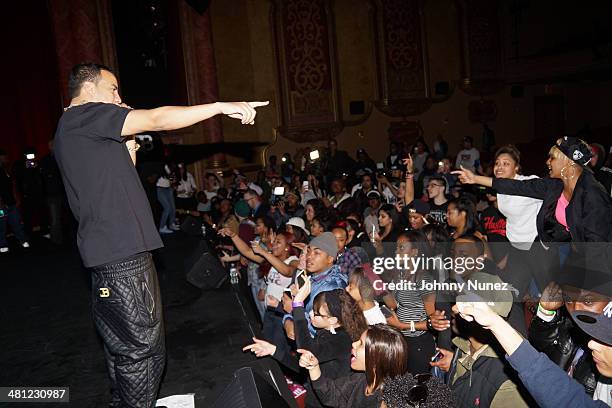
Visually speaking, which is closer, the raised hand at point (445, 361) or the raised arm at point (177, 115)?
the raised arm at point (177, 115)

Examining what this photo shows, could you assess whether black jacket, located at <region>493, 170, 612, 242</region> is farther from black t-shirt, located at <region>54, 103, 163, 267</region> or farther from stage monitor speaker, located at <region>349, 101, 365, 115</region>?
stage monitor speaker, located at <region>349, 101, 365, 115</region>

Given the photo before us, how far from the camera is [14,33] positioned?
9.89m

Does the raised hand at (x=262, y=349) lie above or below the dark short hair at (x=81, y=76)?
below

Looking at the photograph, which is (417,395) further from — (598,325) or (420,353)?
(420,353)

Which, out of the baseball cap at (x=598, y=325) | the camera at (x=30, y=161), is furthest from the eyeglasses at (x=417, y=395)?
the camera at (x=30, y=161)

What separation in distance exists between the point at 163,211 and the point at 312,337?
7059 mm

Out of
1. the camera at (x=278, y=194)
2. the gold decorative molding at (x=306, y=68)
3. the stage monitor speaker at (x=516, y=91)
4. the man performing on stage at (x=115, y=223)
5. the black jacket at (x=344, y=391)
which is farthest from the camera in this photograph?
the stage monitor speaker at (x=516, y=91)

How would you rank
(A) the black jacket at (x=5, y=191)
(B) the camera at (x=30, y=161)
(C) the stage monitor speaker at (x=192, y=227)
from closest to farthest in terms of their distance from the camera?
1. (A) the black jacket at (x=5, y=191)
2. (C) the stage monitor speaker at (x=192, y=227)
3. (B) the camera at (x=30, y=161)

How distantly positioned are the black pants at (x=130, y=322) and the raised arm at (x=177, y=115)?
2.22ft

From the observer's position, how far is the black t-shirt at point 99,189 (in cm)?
210

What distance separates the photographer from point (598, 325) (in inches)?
73.5

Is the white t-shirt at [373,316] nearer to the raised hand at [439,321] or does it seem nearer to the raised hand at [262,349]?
the raised hand at [439,321]

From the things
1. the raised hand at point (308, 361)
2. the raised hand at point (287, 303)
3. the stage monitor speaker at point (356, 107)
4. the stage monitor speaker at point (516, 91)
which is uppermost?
the stage monitor speaker at point (516, 91)

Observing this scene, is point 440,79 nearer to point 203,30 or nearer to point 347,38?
point 347,38
